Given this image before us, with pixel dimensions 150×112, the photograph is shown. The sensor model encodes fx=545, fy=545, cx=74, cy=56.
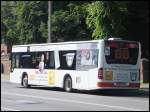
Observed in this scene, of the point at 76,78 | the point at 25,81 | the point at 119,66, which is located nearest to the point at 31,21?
the point at 25,81

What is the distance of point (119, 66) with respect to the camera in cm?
2569

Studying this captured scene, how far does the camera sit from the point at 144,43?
37969 millimetres

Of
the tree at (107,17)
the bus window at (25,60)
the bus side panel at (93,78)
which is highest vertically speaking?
the tree at (107,17)

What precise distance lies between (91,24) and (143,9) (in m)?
4.41

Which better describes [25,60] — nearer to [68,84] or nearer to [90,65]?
[68,84]

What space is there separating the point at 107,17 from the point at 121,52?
5.42 m

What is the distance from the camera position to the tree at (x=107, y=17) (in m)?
30.7

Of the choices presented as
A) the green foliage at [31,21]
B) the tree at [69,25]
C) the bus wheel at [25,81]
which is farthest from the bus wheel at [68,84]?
the green foliage at [31,21]

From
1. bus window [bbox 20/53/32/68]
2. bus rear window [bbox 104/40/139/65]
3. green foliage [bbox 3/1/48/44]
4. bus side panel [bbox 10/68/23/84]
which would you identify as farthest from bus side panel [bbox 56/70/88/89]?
green foliage [bbox 3/1/48/44]

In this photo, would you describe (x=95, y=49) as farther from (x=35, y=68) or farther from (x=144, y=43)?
(x=144, y=43)

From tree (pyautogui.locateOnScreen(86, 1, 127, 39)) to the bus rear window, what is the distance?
4805 millimetres

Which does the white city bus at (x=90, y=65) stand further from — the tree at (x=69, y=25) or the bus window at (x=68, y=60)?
the tree at (x=69, y=25)

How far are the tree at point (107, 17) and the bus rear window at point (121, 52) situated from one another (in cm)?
480

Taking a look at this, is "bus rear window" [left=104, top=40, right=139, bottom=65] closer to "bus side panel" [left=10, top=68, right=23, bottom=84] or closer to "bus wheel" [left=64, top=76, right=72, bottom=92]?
"bus wheel" [left=64, top=76, right=72, bottom=92]
